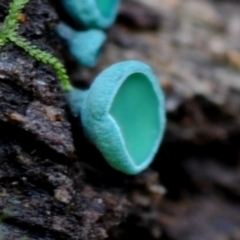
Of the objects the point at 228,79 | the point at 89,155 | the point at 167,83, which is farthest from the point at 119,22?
the point at 89,155

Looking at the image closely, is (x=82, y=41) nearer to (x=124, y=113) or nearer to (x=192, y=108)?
(x=124, y=113)

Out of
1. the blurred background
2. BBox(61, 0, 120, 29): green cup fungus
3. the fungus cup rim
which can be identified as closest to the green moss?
the fungus cup rim

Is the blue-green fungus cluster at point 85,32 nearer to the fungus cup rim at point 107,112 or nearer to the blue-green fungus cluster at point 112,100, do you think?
the blue-green fungus cluster at point 112,100

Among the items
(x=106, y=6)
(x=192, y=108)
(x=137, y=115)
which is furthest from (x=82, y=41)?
(x=192, y=108)

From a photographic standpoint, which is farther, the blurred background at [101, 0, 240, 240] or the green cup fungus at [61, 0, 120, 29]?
the blurred background at [101, 0, 240, 240]

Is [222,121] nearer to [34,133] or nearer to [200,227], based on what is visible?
[200,227]

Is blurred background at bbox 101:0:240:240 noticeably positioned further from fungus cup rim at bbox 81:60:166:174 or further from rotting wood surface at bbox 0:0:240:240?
fungus cup rim at bbox 81:60:166:174
